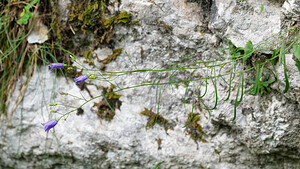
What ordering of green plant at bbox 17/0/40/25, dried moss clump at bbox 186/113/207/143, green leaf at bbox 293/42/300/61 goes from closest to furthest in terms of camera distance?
green leaf at bbox 293/42/300/61, dried moss clump at bbox 186/113/207/143, green plant at bbox 17/0/40/25

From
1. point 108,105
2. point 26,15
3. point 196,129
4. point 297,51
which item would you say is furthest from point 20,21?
point 297,51

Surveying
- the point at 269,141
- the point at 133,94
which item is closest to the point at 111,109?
the point at 133,94

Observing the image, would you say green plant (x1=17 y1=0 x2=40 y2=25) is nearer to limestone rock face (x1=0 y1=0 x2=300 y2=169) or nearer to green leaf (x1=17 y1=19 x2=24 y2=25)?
green leaf (x1=17 y1=19 x2=24 y2=25)

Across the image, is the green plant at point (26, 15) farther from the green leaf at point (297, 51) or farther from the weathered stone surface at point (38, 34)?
the green leaf at point (297, 51)

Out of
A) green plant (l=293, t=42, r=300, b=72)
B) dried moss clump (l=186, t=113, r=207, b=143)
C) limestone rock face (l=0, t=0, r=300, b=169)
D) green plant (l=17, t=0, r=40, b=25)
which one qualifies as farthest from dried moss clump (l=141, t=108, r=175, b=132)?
green plant (l=17, t=0, r=40, b=25)

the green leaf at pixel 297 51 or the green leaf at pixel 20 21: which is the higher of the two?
the green leaf at pixel 20 21

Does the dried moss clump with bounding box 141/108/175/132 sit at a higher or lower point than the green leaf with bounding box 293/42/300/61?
lower

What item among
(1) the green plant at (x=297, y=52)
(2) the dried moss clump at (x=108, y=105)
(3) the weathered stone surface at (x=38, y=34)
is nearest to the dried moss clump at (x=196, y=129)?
(2) the dried moss clump at (x=108, y=105)

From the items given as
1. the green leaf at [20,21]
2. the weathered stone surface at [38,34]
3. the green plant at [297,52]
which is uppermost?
the green leaf at [20,21]

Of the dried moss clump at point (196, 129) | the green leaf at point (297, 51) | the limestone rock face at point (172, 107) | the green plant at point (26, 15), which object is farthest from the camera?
the green plant at point (26, 15)
